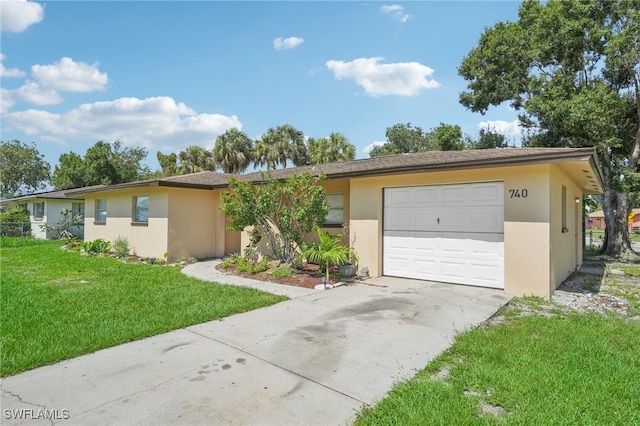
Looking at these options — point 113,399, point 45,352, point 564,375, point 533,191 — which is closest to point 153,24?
point 45,352

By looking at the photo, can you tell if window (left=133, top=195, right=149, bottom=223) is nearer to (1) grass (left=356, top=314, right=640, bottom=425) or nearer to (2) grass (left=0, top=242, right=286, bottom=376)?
(2) grass (left=0, top=242, right=286, bottom=376)

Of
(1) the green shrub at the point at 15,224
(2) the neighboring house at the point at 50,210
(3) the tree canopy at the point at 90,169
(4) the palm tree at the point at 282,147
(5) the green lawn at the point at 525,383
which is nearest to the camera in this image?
(5) the green lawn at the point at 525,383

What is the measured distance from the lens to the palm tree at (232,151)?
99.7 feet

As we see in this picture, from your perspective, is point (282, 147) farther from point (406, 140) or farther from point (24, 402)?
point (24, 402)

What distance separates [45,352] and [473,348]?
5141 millimetres

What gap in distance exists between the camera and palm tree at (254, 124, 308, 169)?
3081cm

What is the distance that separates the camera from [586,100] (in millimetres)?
13977

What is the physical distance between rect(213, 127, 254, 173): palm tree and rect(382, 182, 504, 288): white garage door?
23.8m

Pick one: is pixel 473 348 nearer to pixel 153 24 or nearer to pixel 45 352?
pixel 45 352

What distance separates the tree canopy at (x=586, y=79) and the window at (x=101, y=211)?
20.6m

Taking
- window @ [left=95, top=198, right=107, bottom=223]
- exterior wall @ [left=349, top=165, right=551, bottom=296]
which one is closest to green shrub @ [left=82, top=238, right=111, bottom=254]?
window @ [left=95, top=198, right=107, bottom=223]

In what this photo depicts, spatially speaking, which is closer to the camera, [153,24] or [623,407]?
[623,407]

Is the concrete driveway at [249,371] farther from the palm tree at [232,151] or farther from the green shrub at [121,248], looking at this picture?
the palm tree at [232,151]

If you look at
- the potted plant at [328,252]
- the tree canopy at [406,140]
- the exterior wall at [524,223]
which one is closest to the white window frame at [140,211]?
the potted plant at [328,252]
